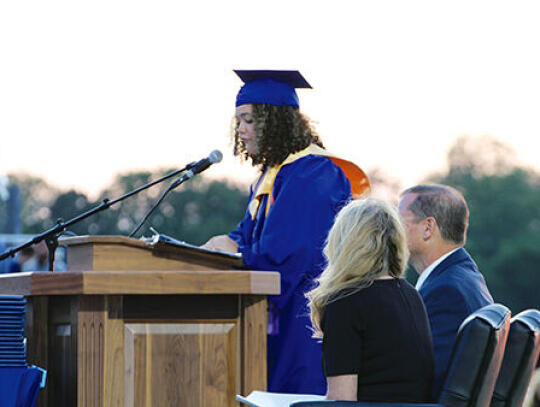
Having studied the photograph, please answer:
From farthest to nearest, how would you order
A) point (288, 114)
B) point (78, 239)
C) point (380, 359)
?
point (288, 114) → point (78, 239) → point (380, 359)

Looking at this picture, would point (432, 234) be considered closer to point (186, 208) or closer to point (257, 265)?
point (257, 265)

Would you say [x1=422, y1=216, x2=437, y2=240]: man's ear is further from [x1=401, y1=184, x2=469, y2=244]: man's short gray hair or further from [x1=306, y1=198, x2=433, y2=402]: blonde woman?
[x1=306, y1=198, x2=433, y2=402]: blonde woman

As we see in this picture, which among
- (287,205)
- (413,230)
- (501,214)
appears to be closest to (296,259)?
(287,205)

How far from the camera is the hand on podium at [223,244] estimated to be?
4562 millimetres

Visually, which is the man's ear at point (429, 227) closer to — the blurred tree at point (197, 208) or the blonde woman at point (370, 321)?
the blonde woman at point (370, 321)

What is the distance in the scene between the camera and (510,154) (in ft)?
211

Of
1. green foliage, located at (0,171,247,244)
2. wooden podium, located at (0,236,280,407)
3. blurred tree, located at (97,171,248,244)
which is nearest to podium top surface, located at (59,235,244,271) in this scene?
wooden podium, located at (0,236,280,407)

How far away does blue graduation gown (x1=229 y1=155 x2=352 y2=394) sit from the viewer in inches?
174

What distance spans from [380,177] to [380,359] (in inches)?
2098

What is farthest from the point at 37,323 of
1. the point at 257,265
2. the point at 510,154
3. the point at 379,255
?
the point at 510,154

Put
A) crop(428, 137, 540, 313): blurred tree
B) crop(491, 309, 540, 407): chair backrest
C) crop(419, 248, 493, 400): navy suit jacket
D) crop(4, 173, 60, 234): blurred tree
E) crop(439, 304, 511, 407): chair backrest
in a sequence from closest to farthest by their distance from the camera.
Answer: crop(439, 304, 511, 407): chair backrest
crop(491, 309, 540, 407): chair backrest
crop(419, 248, 493, 400): navy suit jacket
crop(4, 173, 60, 234): blurred tree
crop(428, 137, 540, 313): blurred tree

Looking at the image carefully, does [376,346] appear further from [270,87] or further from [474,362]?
[270,87]

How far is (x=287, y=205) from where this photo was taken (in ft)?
15.0

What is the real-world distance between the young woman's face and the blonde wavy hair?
1323mm
